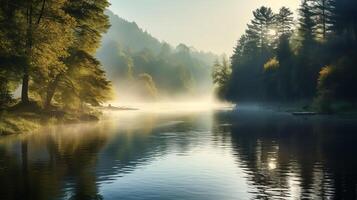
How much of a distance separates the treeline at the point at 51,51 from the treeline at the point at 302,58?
38.6 m

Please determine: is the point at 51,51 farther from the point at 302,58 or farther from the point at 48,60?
the point at 302,58

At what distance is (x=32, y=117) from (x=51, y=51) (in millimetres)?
7669

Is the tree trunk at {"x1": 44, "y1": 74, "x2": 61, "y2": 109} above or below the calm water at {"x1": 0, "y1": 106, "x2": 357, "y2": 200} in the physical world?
above

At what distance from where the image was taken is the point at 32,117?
5112 cm

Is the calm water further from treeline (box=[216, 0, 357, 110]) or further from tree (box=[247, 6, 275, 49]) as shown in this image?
tree (box=[247, 6, 275, 49])

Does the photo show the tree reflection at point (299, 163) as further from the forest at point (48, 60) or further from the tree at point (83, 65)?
the tree at point (83, 65)

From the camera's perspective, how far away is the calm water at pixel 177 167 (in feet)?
64.4

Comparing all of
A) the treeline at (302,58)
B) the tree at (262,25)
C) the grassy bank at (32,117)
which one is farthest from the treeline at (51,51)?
the tree at (262,25)

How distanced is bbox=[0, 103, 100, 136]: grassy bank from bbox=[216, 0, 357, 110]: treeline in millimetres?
39898

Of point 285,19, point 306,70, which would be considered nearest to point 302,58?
point 306,70

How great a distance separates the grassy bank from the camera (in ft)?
145

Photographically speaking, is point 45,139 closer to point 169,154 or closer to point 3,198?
point 169,154

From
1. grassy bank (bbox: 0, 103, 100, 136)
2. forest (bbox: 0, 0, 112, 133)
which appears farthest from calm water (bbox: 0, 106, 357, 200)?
forest (bbox: 0, 0, 112, 133)

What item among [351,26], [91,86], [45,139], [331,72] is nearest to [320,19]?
[351,26]
